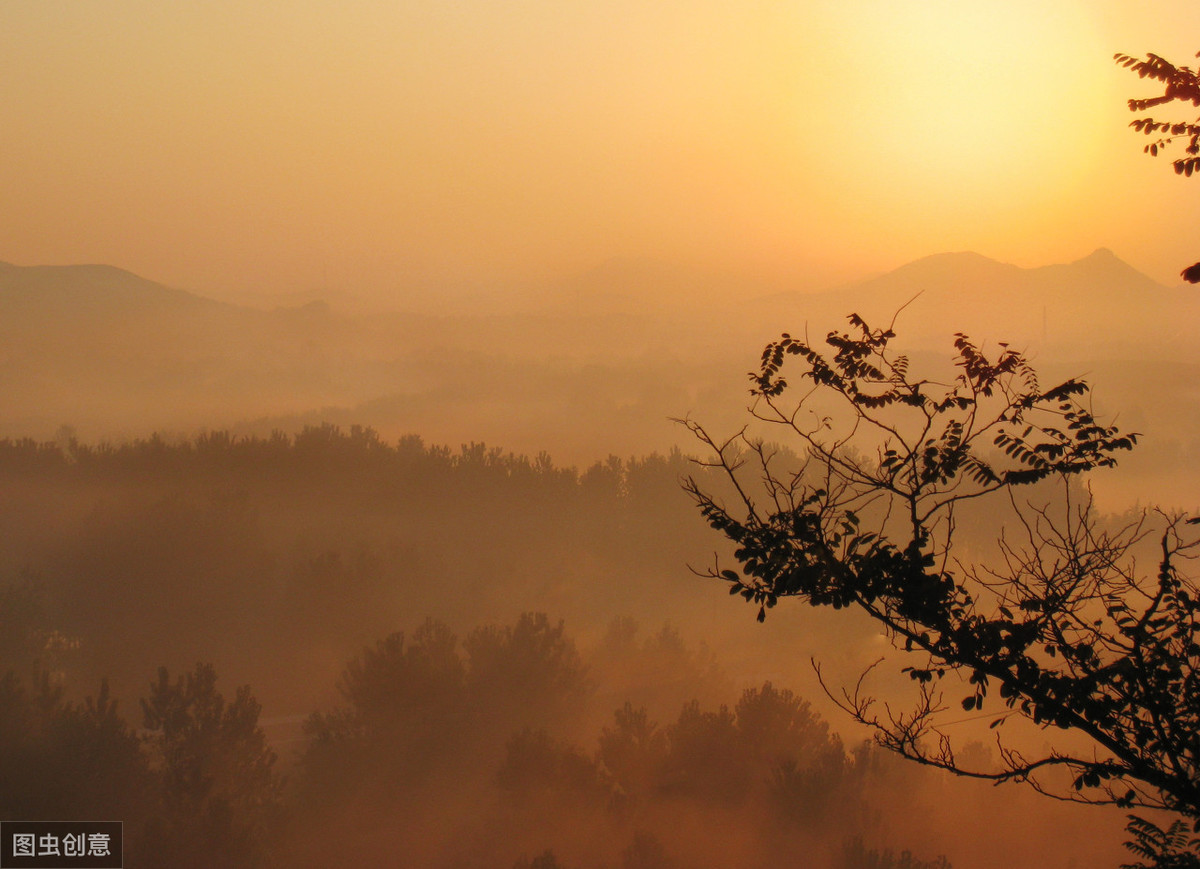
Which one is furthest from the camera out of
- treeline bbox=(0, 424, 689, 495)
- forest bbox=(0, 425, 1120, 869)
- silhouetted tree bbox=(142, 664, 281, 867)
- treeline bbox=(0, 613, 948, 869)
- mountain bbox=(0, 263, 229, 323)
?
mountain bbox=(0, 263, 229, 323)

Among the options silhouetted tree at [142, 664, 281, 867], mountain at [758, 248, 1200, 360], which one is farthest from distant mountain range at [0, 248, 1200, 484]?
silhouetted tree at [142, 664, 281, 867]

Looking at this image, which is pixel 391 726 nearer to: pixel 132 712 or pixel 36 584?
pixel 132 712

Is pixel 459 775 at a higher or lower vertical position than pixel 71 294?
lower

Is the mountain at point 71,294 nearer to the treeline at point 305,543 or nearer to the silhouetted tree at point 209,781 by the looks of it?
the treeline at point 305,543

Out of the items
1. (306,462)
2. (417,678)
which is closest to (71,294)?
(306,462)

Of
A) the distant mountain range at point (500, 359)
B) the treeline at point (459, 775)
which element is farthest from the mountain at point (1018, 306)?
the treeline at point (459, 775)

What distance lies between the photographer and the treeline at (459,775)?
41.7 meters

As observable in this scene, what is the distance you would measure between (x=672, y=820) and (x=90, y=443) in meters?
67.9

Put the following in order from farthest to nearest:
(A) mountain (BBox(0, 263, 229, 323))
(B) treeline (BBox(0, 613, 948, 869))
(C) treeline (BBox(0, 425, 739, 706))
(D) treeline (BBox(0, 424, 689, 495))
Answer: (A) mountain (BBox(0, 263, 229, 323)) → (D) treeline (BBox(0, 424, 689, 495)) → (C) treeline (BBox(0, 425, 739, 706)) → (B) treeline (BBox(0, 613, 948, 869))

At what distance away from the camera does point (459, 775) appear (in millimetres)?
51625

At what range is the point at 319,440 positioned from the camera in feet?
281

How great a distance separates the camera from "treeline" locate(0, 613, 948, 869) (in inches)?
1640

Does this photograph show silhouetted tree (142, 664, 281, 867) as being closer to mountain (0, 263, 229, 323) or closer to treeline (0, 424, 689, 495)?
treeline (0, 424, 689, 495)

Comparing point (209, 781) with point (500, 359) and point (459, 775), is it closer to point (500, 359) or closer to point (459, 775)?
point (459, 775)
